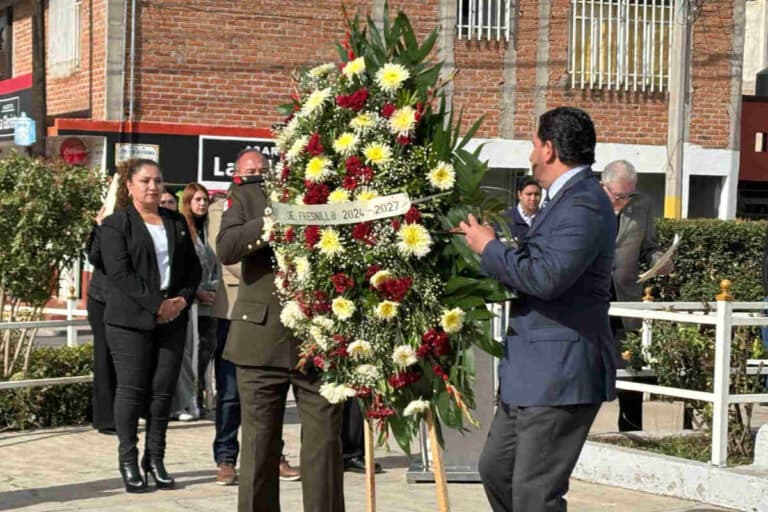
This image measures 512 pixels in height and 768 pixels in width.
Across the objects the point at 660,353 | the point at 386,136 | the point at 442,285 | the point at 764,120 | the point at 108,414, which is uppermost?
the point at 764,120

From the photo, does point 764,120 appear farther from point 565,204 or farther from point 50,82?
point 565,204

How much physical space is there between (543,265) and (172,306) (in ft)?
11.9

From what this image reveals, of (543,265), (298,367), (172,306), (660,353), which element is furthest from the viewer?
(660,353)

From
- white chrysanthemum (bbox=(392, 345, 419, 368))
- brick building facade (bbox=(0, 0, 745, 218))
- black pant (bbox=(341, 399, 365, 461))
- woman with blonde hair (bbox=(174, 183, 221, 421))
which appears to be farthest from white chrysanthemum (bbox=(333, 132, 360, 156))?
brick building facade (bbox=(0, 0, 745, 218))

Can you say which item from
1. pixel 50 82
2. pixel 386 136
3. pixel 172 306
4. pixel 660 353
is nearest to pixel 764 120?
pixel 50 82

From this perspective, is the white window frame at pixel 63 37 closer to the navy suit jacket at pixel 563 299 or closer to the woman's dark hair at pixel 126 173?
the woman's dark hair at pixel 126 173

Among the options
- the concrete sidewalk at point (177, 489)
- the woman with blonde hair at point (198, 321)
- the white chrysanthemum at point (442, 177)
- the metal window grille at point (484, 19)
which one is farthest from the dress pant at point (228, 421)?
the metal window grille at point (484, 19)

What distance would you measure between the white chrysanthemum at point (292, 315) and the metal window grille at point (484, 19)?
713 inches

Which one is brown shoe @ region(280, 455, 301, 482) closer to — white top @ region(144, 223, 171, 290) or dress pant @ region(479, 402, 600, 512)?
white top @ region(144, 223, 171, 290)

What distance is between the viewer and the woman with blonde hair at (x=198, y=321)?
10906 mm

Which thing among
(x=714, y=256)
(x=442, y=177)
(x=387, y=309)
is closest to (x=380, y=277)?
(x=387, y=309)

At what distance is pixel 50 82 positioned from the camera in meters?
24.5

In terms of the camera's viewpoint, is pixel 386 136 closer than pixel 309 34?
Yes

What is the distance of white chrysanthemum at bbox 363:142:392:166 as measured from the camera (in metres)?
5.87
